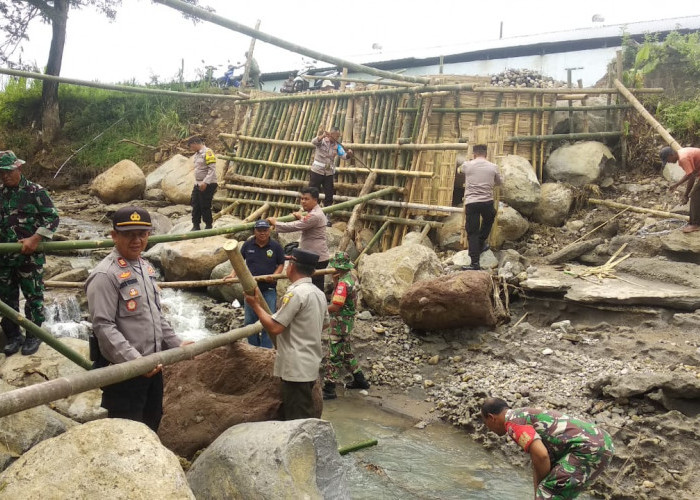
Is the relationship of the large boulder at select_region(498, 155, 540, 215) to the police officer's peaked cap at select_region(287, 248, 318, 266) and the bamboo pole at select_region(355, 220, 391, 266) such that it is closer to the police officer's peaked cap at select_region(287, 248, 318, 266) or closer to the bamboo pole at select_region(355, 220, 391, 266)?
the bamboo pole at select_region(355, 220, 391, 266)

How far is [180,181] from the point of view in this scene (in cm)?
1427

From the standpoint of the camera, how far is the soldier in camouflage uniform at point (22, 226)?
488 cm

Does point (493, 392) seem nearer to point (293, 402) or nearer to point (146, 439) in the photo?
point (293, 402)

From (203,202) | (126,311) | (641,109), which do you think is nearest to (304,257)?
(126,311)

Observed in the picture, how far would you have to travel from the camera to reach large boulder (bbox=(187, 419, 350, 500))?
3061mm

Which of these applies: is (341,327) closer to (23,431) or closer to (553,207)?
(23,431)

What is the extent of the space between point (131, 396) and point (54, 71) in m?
15.5

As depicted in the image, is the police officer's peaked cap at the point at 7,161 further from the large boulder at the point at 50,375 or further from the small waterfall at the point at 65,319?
the small waterfall at the point at 65,319

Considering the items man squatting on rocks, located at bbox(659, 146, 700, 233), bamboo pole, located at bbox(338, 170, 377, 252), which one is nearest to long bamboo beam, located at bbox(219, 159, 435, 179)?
bamboo pole, located at bbox(338, 170, 377, 252)

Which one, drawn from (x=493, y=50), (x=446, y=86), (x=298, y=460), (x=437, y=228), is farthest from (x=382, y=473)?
(x=493, y=50)

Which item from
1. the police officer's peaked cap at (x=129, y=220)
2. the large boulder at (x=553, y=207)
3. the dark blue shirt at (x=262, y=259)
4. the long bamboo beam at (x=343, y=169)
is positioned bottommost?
the dark blue shirt at (x=262, y=259)

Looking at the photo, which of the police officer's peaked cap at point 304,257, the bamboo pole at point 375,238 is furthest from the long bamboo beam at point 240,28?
the bamboo pole at point 375,238

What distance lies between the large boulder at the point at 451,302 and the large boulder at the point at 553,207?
11.1 feet

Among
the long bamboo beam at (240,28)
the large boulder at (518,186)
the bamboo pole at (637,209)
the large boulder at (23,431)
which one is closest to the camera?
the long bamboo beam at (240,28)
